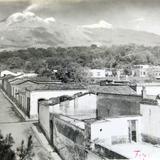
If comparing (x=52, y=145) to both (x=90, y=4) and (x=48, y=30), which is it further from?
(x=90, y=4)

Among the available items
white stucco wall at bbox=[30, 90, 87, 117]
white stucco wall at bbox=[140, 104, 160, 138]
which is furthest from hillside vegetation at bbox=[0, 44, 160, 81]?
white stucco wall at bbox=[140, 104, 160, 138]

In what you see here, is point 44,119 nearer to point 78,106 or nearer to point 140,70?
point 78,106

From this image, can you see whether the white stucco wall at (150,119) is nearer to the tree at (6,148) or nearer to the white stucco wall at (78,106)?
the white stucco wall at (78,106)

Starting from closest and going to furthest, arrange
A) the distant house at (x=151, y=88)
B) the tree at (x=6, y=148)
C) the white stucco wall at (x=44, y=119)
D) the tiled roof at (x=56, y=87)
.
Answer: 1. the tree at (x=6, y=148)
2. the white stucco wall at (x=44, y=119)
3. the tiled roof at (x=56, y=87)
4. the distant house at (x=151, y=88)

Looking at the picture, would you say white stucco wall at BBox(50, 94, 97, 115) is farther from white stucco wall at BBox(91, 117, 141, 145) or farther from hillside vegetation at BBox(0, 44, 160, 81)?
white stucco wall at BBox(91, 117, 141, 145)

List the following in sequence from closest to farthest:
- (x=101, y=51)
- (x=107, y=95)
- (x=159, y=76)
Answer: (x=101, y=51) → (x=107, y=95) → (x=159, y=76)

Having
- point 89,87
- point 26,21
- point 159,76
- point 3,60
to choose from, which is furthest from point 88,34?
point 159,76

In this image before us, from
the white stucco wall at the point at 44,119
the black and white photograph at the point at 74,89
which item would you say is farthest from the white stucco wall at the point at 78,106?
the white stucco wall at the point at 44,119
